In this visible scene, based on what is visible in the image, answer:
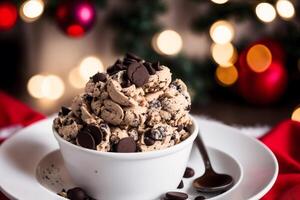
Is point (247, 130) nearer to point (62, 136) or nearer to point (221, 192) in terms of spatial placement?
point (221, 192)

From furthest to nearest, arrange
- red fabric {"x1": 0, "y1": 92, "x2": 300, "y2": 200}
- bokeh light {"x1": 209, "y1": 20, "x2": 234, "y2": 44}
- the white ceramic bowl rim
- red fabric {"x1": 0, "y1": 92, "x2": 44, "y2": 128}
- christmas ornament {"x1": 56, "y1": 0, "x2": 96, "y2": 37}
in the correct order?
bokeh light {"x1": 209, "y1": 20, "x2": 234, "y2": 44}
christmas ornament {"x1": 56, "y1": 0, "x2": 96, "y2": 37}
red fabric {"x1": 0, "y1": 92, "x2": 44, "y2": 128}
red fabric {"x1": 0, "y1": 92, "x2": 300, "y2": 200}
the white ceramic bowl rim

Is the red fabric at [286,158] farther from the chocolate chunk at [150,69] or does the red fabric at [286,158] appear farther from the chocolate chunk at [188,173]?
the chocolate chunk at [150,69]

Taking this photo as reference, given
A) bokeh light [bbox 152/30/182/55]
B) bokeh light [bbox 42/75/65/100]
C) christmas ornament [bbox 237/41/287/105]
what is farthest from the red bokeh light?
christmas ornament [bbox 237/41/287/105]

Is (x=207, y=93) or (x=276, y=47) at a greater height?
(x=276, y=47)

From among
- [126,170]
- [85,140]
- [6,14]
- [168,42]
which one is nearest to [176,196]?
[126,170]

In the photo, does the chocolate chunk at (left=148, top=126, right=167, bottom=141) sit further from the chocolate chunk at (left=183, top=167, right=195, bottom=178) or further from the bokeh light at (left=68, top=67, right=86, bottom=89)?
the bokeh light at (left=68, top=67, right=86, bottom=89)

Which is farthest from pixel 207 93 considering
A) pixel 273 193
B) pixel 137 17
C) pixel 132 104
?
pixel 132 104

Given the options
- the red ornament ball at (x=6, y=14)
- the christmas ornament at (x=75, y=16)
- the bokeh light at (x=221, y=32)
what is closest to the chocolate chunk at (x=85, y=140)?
the christmas ornament at (x=75, y=16)
